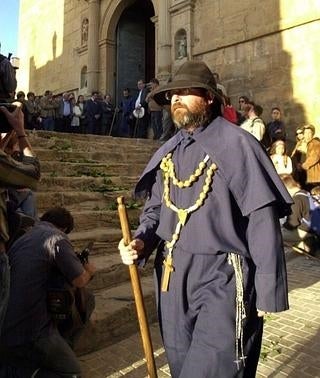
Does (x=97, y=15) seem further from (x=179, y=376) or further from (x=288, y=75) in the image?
(x=179, y=376)

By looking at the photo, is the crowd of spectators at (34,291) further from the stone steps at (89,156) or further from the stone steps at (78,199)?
the stone steps at (89,156)

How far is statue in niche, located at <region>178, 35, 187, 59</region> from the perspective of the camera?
13.8 meters

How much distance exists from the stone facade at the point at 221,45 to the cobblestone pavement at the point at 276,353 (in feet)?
24.7

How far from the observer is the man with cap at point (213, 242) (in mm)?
2008

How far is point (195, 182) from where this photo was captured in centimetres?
227

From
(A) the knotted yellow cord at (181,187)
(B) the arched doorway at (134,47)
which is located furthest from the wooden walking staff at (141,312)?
(B) the arched doorway at (134,47)

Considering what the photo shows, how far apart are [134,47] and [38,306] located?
16.4 metres

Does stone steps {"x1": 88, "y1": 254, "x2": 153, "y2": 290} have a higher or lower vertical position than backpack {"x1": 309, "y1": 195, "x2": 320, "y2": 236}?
lower

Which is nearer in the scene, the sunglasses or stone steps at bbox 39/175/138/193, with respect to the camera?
the sunglasses

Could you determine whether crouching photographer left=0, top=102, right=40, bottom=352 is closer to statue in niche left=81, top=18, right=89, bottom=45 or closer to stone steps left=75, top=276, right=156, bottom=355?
stone steps left=75, top=276, right=156, bottom=355

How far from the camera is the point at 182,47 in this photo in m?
13.9

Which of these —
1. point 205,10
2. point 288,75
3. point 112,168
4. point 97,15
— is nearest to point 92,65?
point 97,15

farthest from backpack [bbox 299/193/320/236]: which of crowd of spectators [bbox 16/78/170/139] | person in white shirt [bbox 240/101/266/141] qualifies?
crowd of spectators [bbox 16/78/170/139]

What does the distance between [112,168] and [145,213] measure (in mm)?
5019
